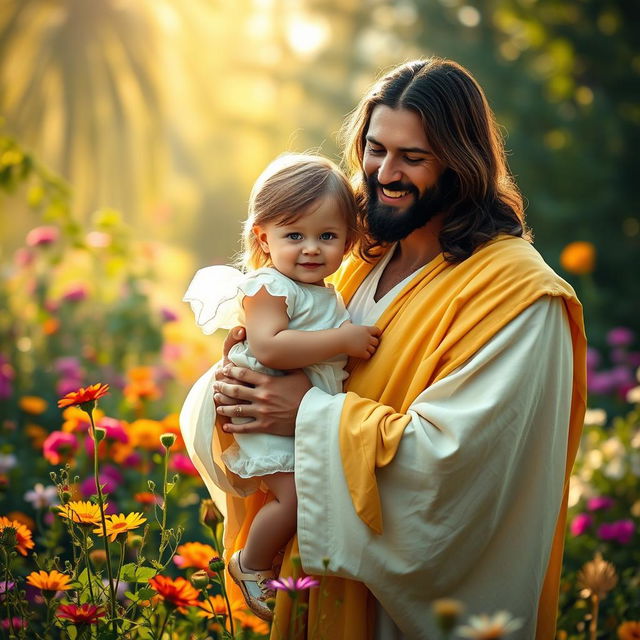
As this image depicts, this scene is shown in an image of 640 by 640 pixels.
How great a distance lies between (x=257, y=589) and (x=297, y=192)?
0.95 m

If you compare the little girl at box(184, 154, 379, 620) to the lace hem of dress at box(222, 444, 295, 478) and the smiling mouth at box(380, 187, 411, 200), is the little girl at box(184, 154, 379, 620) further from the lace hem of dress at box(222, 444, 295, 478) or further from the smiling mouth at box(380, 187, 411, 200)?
the smiling mouth at box(380, 187, 411, 200)

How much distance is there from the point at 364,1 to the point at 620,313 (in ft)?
16.6

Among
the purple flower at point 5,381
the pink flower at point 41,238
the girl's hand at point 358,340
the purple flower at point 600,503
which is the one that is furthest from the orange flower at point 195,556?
the pink flower at point 41,238

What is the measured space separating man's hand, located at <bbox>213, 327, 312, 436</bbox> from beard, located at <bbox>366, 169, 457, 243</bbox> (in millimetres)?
441

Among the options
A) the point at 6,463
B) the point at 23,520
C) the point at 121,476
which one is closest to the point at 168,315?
the point at 121,476

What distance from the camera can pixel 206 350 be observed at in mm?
5020

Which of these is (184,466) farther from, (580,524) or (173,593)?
(580,524)

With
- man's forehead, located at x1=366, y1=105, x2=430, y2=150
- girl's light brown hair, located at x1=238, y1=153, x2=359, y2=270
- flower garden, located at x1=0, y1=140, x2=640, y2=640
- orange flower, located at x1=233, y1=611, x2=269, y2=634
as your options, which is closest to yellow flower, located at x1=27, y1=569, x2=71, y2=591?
flower garden, located at x1=0, y1=140, x2=640, y2=640

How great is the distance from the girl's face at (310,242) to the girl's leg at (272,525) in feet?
1.62

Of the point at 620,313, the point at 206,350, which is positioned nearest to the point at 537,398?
the point at 206,350

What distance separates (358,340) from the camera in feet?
6.79

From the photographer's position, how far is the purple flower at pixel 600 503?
3.28 meters

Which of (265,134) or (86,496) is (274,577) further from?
(265,134)

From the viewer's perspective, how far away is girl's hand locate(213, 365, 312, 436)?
2043mm
